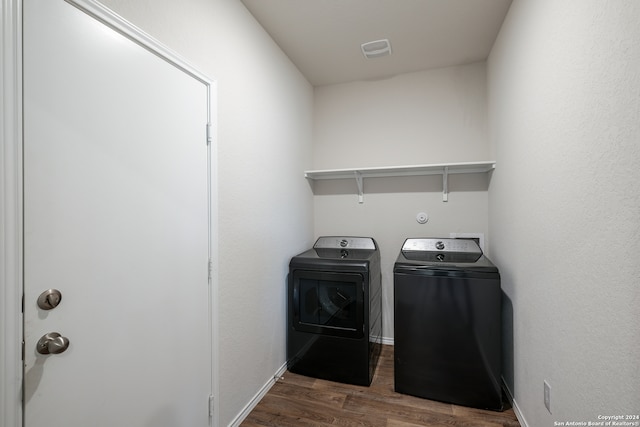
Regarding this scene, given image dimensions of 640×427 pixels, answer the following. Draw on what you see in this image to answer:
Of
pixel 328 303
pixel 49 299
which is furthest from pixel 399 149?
pixel 49 299

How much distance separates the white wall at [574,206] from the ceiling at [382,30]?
33cm

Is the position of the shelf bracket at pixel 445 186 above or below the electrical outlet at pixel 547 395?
above

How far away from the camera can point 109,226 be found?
3.45 ft

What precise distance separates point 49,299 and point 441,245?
2.45 meters

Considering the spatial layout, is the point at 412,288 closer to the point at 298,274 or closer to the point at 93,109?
the point at 298,274

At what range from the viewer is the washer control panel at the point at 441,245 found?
7.87 ft

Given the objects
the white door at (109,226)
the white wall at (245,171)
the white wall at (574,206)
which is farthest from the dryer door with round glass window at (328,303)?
the white wall at (574,206)

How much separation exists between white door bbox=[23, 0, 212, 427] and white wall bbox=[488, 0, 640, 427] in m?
1.66

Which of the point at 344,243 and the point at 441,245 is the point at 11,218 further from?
the point at 441,245

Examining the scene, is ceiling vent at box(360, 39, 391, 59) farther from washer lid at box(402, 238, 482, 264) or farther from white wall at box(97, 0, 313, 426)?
washer lid at box(402, 238, 482, 264)

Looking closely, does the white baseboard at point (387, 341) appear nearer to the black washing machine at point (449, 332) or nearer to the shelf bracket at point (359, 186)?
the black washing machine at point (449, 332)

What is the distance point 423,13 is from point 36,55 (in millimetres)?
2071

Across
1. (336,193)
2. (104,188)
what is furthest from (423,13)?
(104,188)

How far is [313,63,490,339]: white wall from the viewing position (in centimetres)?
262
